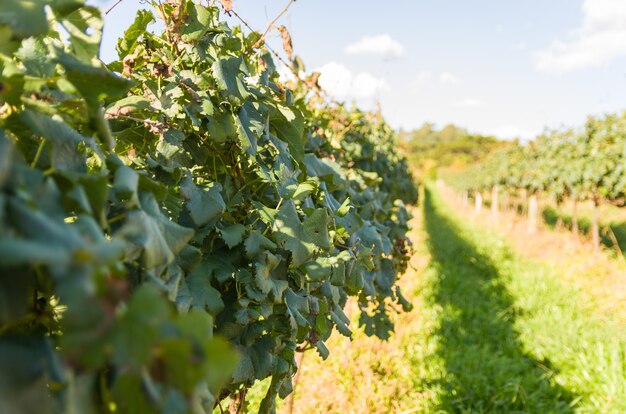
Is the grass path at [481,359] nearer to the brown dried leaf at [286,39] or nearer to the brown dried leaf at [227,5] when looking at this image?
the brown dried leaf at [286,39]

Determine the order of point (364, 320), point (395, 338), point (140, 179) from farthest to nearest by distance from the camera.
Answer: point (395, 338) → point (364, 320) → point (140, 179)

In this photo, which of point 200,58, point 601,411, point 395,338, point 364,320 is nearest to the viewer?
point 200,58

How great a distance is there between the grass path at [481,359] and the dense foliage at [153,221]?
2059 mm

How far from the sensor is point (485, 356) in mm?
4824

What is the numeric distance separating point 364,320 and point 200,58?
203cm

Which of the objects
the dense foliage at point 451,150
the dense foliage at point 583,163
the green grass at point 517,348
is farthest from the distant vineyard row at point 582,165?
the dense foliage at point 451,150

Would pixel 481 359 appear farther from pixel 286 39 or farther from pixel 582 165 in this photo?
pixel 582 165

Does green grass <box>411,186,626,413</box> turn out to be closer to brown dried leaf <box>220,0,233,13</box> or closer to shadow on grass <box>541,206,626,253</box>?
brown dried leaf <box>220,0,233,13</box>

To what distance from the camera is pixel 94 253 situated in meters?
0.47

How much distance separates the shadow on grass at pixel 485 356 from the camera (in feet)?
13.3

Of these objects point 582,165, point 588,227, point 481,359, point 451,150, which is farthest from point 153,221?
point 451,150

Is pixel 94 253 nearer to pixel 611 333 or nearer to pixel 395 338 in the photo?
pixel 395 338

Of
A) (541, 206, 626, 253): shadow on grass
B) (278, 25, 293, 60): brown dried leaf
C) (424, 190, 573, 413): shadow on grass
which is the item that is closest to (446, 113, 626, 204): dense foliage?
(541, 206, 626, 253): shadow on grass

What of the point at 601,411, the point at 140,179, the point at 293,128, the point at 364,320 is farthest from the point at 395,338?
the point at 140,179
